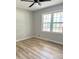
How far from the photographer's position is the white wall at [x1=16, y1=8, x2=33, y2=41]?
5.30 meters

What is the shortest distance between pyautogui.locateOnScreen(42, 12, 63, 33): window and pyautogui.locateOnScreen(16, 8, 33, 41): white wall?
128 centimetres

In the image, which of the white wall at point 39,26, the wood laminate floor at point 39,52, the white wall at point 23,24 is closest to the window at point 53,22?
the white wall at point 39,26

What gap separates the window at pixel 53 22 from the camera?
15.3ft

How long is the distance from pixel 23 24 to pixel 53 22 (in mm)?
2300

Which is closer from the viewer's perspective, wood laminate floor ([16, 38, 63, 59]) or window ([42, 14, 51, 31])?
wood laminate floor ([16, 38, 63, 59])

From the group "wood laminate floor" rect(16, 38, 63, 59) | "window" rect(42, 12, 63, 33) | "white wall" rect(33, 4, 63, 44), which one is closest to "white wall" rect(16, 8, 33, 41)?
"white wall" rect(33, 4, 63, 44)

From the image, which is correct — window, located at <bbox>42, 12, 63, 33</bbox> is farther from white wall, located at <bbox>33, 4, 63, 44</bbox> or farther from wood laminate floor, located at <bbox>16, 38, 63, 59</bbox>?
wood laminate floor, located at <bbox>16, 38, 63, 59</bbox>

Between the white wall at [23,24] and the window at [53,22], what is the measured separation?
1279mm
